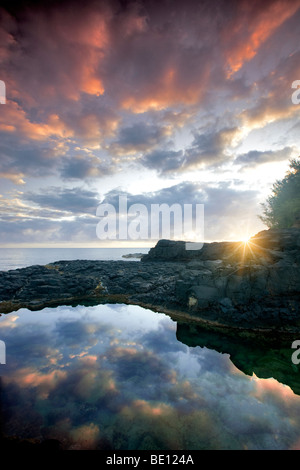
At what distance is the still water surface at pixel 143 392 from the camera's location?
7.25m

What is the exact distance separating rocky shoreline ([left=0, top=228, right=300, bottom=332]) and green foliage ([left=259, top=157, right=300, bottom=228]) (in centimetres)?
1761

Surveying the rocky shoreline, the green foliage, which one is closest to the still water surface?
the rocky shoreline

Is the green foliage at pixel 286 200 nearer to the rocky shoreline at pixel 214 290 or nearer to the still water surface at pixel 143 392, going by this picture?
the rocky shoreline at pixel 214 290

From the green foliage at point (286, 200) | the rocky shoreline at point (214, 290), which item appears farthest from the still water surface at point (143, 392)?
the green foliage at point (286, 200)

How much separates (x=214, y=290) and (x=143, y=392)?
1425 cm

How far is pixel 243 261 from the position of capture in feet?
79.3

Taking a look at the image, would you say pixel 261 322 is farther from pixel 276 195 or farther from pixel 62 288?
pixel 276 195

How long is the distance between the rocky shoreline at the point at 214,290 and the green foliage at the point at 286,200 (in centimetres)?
1761

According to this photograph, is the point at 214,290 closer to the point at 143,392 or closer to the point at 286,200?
the point at 143,392

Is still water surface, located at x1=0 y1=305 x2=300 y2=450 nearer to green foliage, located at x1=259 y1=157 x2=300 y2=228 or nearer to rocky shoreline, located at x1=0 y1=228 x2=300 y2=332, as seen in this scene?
rocky shoreline, located at x1=0 y1=228 x2=300 y2=332

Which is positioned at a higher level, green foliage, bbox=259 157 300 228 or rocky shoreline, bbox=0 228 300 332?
green foliage, bbox=259 157 300 228

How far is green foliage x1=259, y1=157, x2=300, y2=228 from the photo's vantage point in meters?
41.0
